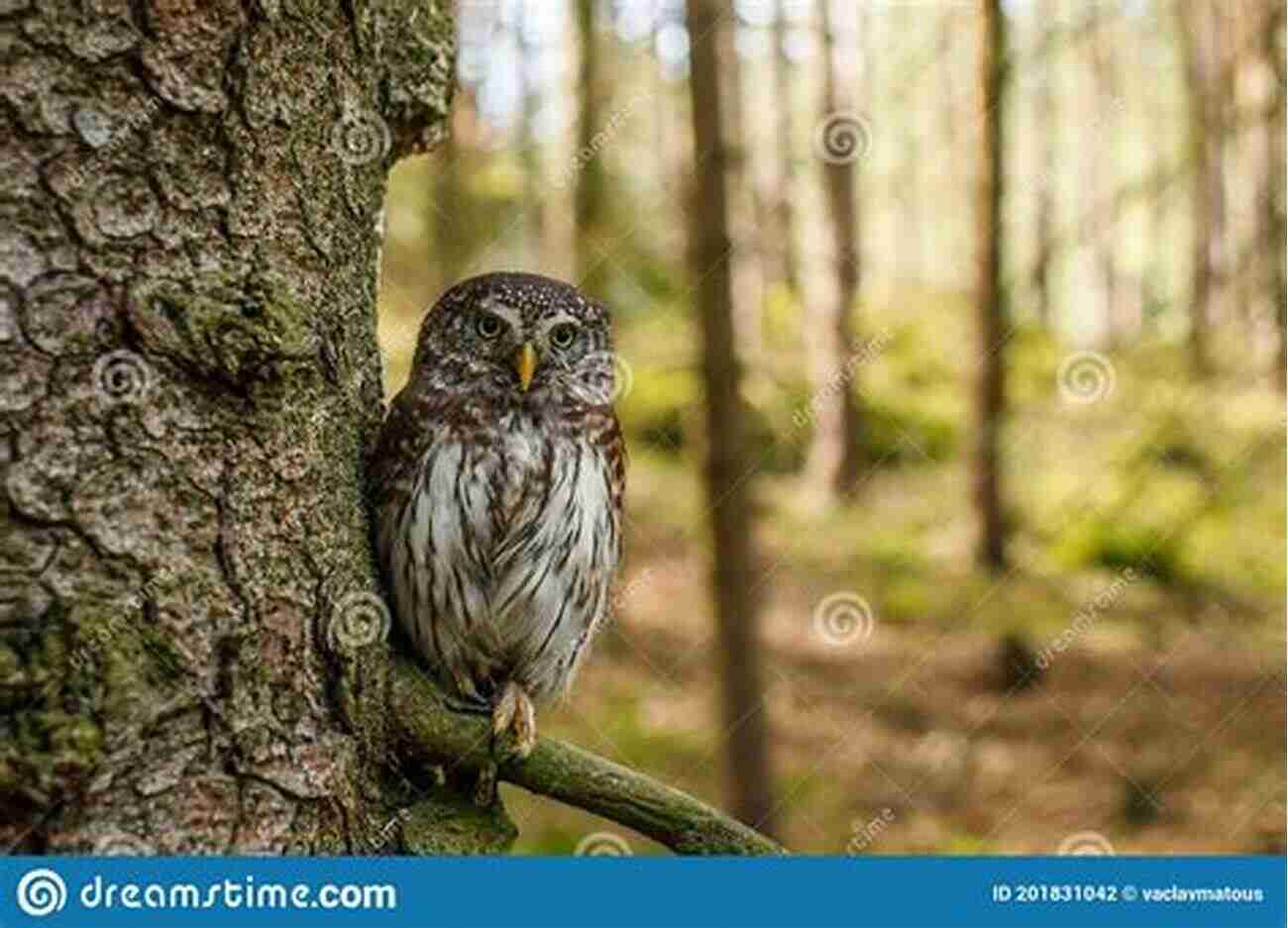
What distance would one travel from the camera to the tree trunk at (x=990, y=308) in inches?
342

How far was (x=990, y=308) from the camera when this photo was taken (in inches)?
374

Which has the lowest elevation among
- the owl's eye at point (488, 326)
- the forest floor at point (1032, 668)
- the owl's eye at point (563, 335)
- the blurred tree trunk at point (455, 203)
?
the forest floor at point (1032, 668)

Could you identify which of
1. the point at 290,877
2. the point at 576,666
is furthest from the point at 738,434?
the point at 290,877

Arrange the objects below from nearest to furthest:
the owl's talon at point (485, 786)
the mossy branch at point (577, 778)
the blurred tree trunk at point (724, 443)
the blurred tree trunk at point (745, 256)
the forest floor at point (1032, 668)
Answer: the mossy branch at point (577, 778)
the owl's talon at point (485, 786)
the blurred tree trunk at point (724, 443)
the forest floor at point (1032, 668)
the blurred tree trunk at point (745, 256)

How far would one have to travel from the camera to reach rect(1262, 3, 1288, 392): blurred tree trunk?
10.2m

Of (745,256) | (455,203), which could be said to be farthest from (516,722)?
(745,256)

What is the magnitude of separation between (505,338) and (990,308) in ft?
22.9

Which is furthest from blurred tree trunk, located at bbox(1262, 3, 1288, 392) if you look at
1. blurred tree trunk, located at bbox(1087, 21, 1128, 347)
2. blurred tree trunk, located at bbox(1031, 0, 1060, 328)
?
blurred tree trunk, located at bbox(1087, 21, 1128, 347)

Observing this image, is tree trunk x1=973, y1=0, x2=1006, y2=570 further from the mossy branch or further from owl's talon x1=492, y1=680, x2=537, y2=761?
the mossy branch

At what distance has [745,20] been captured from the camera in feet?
26.8

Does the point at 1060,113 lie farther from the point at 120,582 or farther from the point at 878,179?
the point at 120,582

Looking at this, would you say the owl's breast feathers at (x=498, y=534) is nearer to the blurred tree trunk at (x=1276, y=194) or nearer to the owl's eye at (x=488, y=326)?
the owl's eye at (x=488, y=326)

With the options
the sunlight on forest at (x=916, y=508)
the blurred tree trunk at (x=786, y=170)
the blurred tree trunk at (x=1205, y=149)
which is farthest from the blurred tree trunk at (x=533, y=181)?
the blurred tree trunk at (x=1205, y=149)

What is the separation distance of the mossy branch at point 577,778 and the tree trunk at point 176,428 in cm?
17
